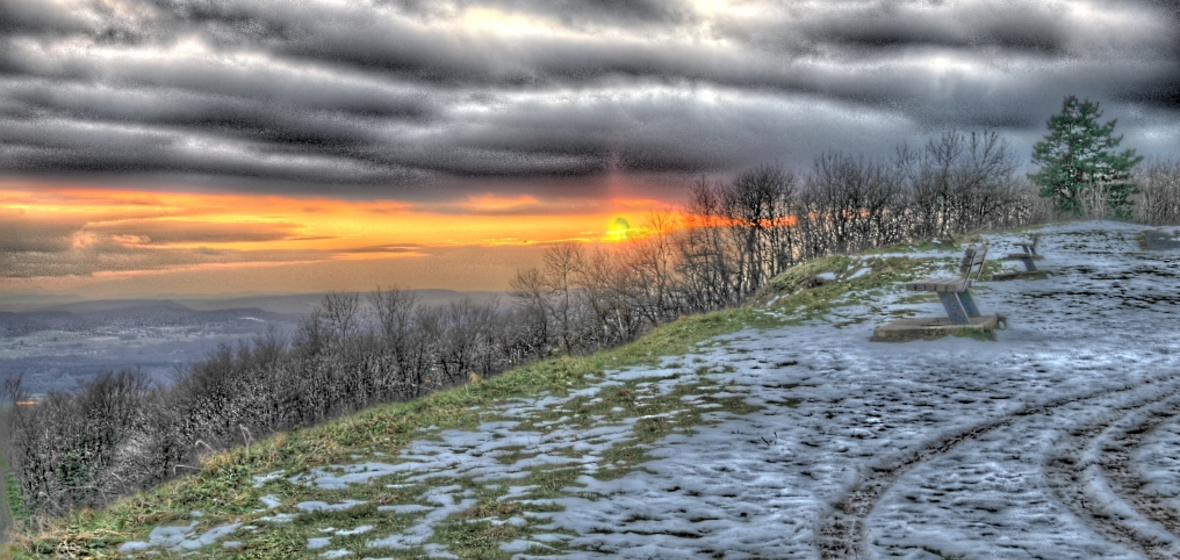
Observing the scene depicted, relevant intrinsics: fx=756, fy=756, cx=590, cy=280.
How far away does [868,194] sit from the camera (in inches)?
2115

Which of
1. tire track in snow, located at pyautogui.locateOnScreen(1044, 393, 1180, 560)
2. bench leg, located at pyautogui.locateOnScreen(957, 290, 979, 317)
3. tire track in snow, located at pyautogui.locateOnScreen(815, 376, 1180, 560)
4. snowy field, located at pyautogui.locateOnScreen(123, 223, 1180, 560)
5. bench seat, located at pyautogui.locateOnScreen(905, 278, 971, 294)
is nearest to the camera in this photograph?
tire track in snow, located at pyautogui.locateOnScreen(1044, 393, 1180, 560)

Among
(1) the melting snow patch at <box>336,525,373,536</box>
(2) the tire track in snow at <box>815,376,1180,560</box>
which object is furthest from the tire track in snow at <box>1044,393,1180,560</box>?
(1) the melting snow patch at <box>336,525,373,536</box>

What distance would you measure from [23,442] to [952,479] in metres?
97.6

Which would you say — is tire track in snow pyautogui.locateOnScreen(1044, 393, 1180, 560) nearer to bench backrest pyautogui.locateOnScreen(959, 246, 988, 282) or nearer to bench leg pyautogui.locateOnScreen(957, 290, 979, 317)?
bench backrest pyautogui.locateOnScreen(959, 246, 988, 282)

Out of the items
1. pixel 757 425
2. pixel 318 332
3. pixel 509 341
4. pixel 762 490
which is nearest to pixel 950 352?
pixel 757 425

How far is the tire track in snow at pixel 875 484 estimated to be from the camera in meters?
5.57

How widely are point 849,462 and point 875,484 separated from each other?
0.65m

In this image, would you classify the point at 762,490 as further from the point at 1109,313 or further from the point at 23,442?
the point at 23,442

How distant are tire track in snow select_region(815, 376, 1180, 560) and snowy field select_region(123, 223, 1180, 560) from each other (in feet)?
0.08

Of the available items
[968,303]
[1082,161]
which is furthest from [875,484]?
[1082,161]

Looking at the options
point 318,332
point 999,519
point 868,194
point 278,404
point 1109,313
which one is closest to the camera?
point 999,519

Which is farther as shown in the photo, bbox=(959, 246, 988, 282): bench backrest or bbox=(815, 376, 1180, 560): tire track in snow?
bbox=(959, 246, 988, 282): bench backrest

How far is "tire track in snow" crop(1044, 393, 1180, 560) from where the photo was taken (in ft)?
17.8

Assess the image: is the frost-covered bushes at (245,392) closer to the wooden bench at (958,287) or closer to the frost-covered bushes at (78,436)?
the frost-covered bushes at (78,436)
